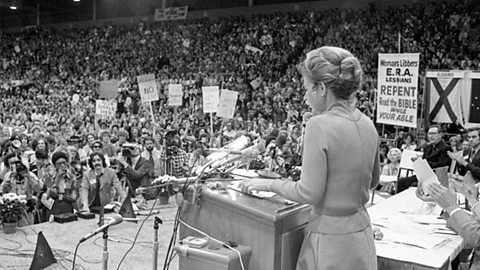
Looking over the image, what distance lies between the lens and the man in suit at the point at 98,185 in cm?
709

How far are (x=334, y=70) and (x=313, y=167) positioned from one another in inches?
14.5

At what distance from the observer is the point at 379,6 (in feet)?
59.8

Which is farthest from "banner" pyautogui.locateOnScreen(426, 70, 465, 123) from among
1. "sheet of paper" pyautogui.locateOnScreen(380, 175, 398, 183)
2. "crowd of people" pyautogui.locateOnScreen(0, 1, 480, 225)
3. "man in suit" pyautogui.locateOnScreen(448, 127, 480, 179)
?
"sheet of paper" pyautogui.locateOnScreen(380, 175, 398, 183)

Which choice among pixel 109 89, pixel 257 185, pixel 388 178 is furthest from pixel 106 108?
pixel 257 185

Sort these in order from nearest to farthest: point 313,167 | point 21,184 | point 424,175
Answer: point 313,167 → point 424,175 → point 21,184

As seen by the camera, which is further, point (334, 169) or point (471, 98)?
point (471, 98)

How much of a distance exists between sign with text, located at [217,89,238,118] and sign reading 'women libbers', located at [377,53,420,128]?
4505mm

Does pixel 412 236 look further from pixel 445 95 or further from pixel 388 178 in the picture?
pixel 445 95

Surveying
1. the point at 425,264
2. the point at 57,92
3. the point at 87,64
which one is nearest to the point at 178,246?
the point at 425,264

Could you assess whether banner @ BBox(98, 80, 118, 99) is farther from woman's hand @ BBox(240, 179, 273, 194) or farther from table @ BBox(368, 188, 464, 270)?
woman's hand @ BBox(240, 179, 273, 194)

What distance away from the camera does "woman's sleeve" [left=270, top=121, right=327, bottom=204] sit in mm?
2055

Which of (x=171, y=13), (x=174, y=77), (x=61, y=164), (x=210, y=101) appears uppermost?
(x=171, y=13)

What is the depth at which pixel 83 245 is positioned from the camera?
568 centimetres

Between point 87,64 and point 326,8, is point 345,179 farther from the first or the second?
point 87,64
